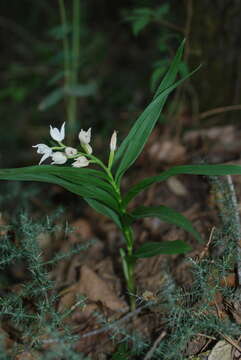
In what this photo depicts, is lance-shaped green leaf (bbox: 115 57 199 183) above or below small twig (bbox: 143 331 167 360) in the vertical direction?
above

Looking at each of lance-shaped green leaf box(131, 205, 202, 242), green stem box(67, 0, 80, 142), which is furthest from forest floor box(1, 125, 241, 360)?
green stem box(67, 0, 80, 142)

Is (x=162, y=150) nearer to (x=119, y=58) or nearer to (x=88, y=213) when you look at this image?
(x=88, y=213)

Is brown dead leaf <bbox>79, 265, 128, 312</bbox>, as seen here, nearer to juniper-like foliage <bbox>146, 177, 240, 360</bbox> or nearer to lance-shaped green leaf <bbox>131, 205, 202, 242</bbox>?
juniper-like foliage <bbox>146, 177, 240, 360</bbox>

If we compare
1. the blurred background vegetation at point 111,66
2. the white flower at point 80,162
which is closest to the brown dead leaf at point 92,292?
the white flower at point 80,162

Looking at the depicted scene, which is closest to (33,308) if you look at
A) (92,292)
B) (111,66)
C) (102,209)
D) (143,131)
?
(92,292)

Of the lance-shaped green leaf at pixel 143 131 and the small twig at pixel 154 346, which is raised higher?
the lance-shaped green leaf at pixel 143 131

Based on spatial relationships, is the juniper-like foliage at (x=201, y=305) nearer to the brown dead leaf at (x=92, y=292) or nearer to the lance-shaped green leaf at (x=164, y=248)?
the lance-shaped green leaf at (x=164, y=248)
